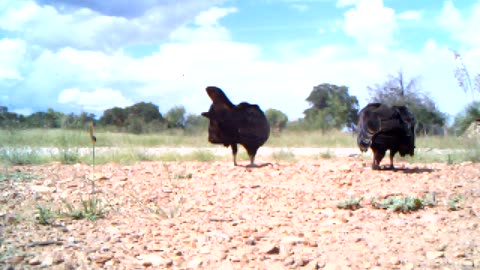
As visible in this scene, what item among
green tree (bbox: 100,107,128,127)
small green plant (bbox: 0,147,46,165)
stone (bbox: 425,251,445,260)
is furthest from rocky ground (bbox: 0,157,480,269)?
green tree (bbox: 100,107,128,127)

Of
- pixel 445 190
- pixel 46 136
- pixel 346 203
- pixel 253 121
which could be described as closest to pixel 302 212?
pixel 346 203

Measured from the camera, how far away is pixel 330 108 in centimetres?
3153

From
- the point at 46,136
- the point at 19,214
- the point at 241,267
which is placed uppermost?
the point at 46,136

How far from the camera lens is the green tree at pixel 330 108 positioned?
2901cm

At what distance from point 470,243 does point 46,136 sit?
10589 millimetres

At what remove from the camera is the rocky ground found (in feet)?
11.4

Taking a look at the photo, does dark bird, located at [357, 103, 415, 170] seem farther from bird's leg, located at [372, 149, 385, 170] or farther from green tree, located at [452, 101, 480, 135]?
green tree, located at [452, 101, 480, 135]

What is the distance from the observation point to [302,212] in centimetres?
489

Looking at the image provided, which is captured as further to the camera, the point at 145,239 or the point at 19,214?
the point at 19,214

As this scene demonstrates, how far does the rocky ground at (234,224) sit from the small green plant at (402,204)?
0.05 meters

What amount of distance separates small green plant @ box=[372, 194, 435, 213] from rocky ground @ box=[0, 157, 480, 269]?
46 mm

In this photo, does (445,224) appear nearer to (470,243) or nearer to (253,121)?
(470,243)

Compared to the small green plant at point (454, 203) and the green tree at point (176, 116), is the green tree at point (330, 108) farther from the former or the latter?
the small green plant at point (454, 203)

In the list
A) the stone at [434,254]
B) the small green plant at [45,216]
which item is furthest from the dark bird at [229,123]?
the stone at [434,254]
